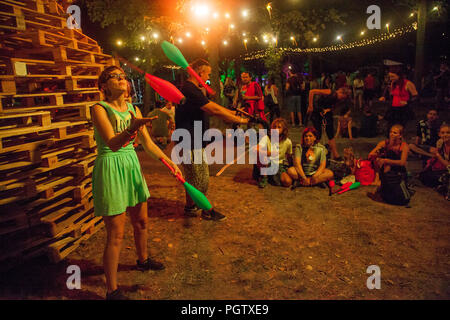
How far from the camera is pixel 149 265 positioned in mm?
3385

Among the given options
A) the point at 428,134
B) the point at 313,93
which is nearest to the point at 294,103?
the point at 313,93

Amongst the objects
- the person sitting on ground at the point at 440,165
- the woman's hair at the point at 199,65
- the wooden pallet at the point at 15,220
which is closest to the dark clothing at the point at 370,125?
the person sitting on ground at the point at 440,165

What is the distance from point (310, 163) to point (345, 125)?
5.26 metres

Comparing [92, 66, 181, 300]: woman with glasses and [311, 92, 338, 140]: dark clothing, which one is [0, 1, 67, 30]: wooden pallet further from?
[311, 92, 338, 140]: dark clothing

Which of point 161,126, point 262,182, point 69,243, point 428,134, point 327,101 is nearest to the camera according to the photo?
point 69,243

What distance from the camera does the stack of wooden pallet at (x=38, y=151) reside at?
324 centimetres

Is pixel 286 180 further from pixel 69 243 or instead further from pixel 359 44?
pixel 359 44

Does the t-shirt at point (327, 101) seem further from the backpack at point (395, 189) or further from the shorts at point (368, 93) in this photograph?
the shorts at point (368, 93)

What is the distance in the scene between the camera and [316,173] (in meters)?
6.02

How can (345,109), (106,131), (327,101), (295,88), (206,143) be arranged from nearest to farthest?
1. (106,131)
2. (206,143)
3. (327,101)
4. (345,109)
5. (295,88)

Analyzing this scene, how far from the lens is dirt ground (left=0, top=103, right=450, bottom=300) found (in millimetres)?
3057

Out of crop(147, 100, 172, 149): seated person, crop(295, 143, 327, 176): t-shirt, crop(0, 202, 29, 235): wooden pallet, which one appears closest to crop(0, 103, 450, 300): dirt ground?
crop(0, 202, 29, 235): wooden pallet

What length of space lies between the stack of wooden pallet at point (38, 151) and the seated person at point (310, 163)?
12.3 ft
